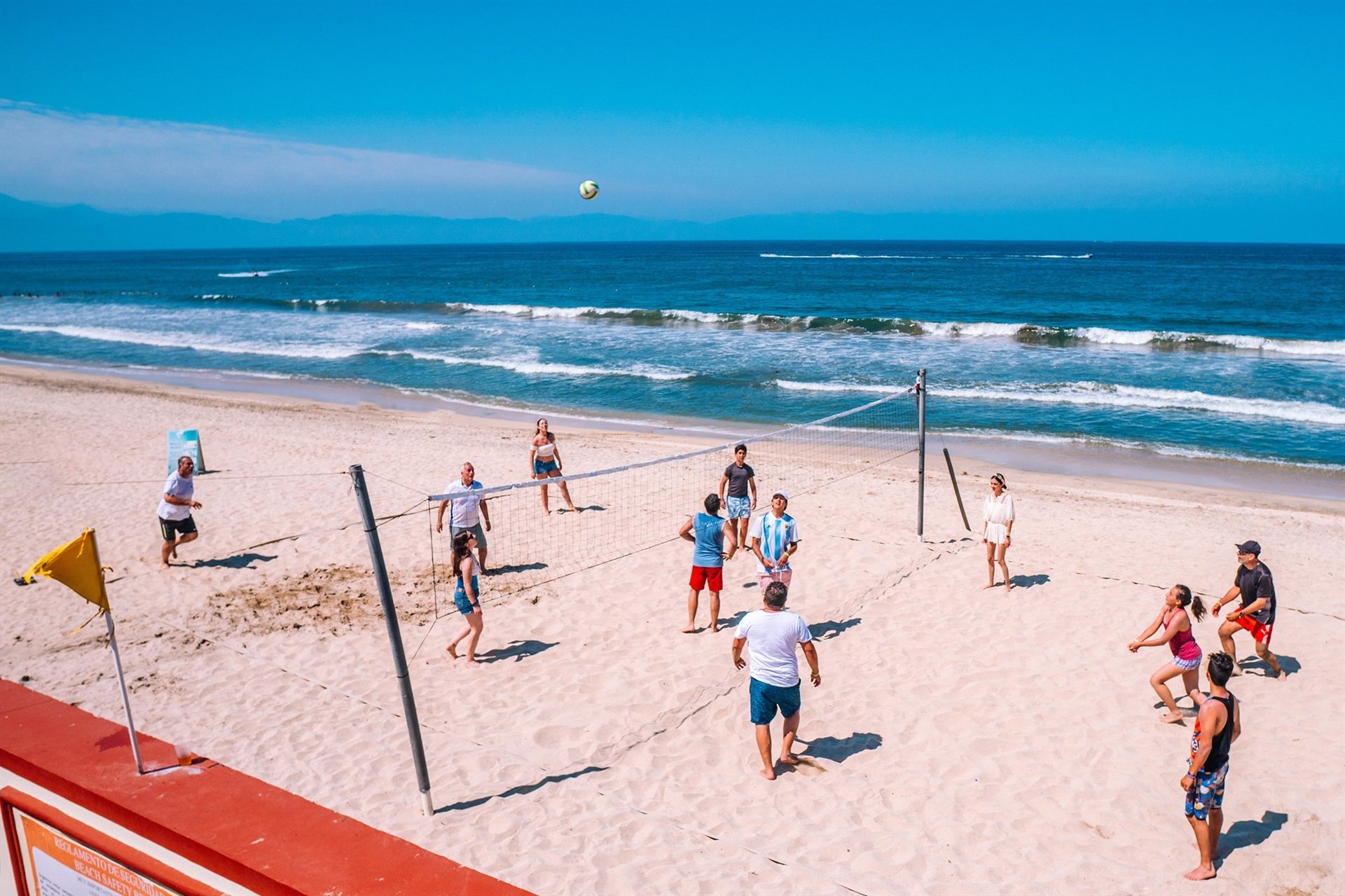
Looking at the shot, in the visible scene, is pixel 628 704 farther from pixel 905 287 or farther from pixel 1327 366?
pixel 905 287

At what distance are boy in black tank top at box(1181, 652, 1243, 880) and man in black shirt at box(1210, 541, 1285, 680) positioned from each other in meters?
2.64

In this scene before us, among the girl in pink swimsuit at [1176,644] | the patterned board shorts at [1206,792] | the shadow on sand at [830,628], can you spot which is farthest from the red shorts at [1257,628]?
the shadow on sand at [830,628]

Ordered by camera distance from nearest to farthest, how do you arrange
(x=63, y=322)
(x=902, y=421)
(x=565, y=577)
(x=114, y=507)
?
(x=565, y=577) → (x=114, y=507) → (x=902, y=421) → (x=63, y=322)

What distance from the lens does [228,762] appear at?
6.65 meters

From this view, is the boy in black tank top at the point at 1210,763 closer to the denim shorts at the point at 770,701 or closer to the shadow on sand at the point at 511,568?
the denim shorts at the point at 770,701

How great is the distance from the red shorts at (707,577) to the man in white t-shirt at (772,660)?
7.22 feet

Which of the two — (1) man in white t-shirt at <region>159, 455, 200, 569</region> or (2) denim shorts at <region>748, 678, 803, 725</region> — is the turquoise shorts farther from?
(1) man in white t-shirt at <region>159, 455, 200, 569</region>

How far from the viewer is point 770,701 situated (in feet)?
20.6

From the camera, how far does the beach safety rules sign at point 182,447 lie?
13.9m

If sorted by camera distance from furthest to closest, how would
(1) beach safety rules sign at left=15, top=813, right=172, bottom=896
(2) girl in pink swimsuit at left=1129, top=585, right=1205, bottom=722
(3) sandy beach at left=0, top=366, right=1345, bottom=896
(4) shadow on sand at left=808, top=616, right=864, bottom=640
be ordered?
1. (4) shadow on sand at left=808, top=616, right=864, bottom=640
2. (2) girl in pink swimsuit at left=1129, top=585, right=1205, bottom=722
3. (3) sandy beach at left=0, top=366, right=1345, bottom=896
4. (1) beach safety rules sign at left=15, top=813, right=172, bottom=896

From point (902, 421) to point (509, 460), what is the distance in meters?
9.89

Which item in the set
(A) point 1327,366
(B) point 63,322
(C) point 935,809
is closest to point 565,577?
(C) point 935,809

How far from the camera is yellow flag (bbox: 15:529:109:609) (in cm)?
451

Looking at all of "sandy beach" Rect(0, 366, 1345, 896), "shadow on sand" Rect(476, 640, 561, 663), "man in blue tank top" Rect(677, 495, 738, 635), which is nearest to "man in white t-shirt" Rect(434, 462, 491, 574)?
"sandy beach" Rect(0, 366, 1345, 896)
